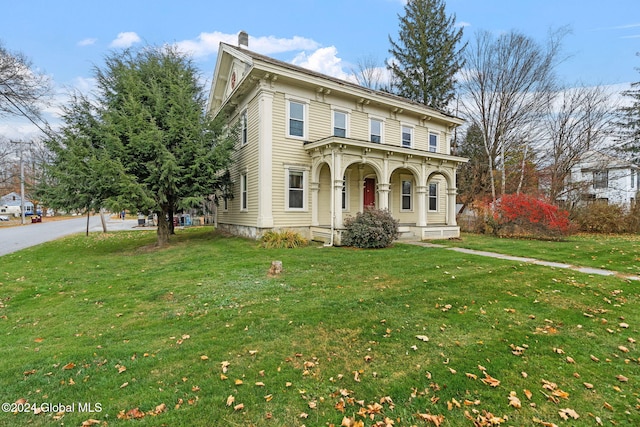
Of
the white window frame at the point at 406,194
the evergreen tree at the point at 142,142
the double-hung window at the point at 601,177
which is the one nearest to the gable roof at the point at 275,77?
the evergreen tree at the point at 142,142

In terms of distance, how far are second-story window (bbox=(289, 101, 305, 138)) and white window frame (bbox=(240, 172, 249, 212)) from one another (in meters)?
3.01

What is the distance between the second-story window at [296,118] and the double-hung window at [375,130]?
12.2 feet

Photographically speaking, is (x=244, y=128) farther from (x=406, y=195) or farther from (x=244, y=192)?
(x=406, y=195)

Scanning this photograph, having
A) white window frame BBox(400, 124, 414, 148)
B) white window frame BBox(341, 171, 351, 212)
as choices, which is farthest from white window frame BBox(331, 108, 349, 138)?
white window frame BBox(400, 124, 414, 148)

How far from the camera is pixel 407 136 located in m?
16.4

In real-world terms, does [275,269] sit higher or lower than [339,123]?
lower

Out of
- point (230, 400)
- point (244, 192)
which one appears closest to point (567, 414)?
point (230, 400)

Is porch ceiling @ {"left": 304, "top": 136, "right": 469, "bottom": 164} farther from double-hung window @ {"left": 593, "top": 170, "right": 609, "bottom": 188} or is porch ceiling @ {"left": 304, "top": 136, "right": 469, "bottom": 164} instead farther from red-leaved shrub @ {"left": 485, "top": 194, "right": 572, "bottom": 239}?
double-hung window @ {"left": 593, "top": 170, "right": 609, "bottom": 188}

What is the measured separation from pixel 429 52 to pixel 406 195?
1748 cm

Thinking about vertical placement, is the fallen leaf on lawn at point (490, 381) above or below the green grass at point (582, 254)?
below

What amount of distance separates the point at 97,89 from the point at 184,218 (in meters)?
20.1

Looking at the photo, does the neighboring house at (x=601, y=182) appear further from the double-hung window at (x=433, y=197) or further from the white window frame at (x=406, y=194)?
the white window frame at (x=406, y=194)

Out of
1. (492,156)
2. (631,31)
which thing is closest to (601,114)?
(631,31)

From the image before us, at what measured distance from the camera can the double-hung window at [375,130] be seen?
1491cm
